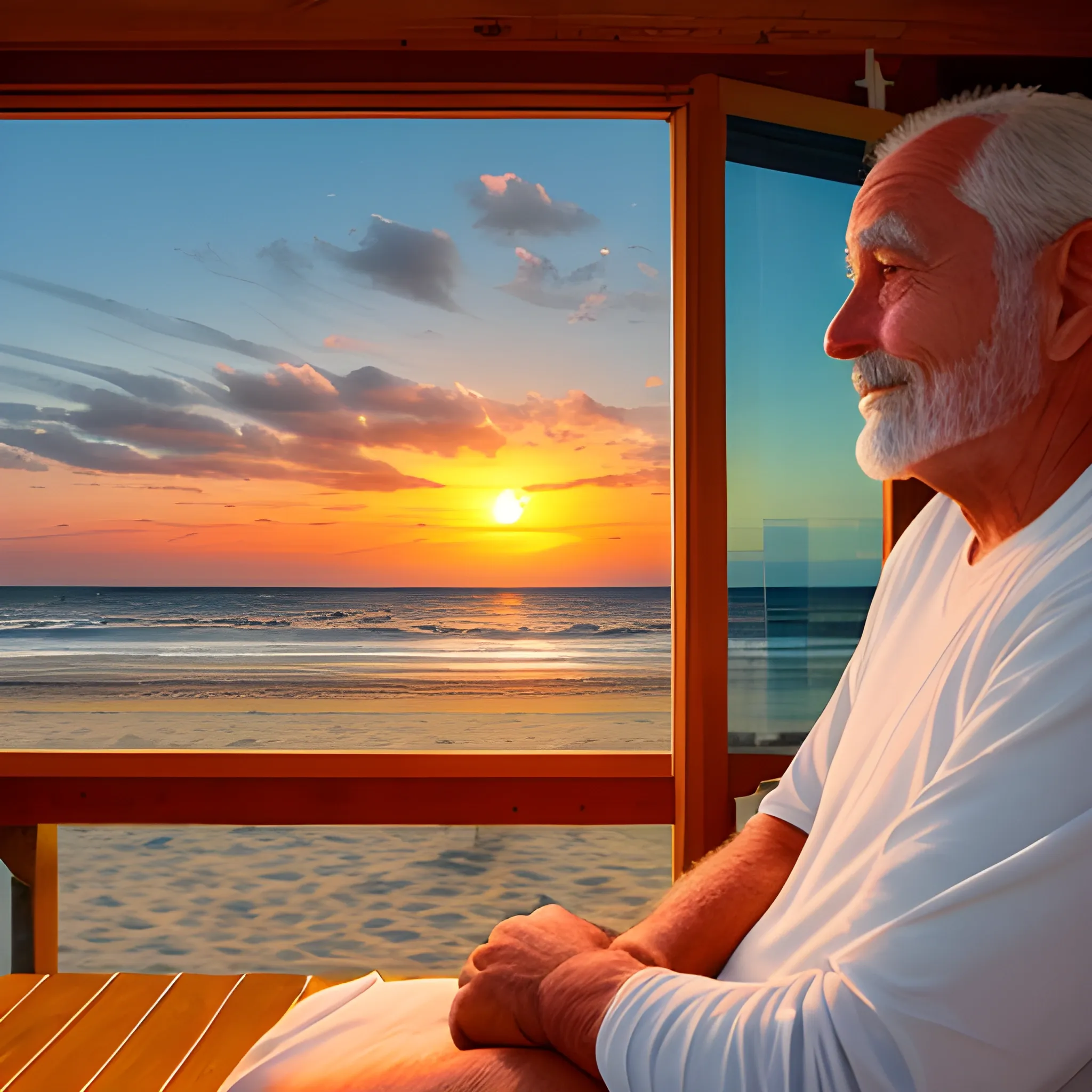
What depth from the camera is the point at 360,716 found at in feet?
40.4

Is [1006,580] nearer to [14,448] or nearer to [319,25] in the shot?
[319,25]

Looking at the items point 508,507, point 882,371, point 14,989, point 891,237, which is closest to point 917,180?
Result: point 891,237

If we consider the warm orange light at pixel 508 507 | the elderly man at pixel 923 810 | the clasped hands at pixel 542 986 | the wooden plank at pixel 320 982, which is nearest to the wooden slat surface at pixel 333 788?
the wooden plank at pixel 320 982

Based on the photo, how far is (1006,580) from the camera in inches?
26.4

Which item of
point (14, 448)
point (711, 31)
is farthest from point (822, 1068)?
point (14, 448)

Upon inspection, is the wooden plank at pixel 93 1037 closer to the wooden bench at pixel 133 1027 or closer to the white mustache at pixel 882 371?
the wooden bench at pixel 133 1027

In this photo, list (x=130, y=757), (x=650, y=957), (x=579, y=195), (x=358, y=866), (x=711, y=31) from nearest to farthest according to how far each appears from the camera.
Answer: (x=650, y=957)
(x=711, y=31)
(x=130, y=757)
(x=358, y=866)
(x=579, y=195)

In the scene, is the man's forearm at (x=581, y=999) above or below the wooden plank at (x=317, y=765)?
above

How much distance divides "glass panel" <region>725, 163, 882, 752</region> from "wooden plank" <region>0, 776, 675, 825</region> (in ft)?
1.05

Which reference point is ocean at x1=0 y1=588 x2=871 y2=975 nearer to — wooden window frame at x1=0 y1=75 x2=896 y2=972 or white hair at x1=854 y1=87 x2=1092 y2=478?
wooden window frame at x1=0 y1=75 x2=896 y2=972

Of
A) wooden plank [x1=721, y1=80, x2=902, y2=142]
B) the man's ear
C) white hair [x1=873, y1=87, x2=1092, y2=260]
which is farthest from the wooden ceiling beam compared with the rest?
the man's ear

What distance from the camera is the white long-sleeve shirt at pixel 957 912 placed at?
490 millimetres

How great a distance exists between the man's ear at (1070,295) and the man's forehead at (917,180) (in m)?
0.10

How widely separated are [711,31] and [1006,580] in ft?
5.19
